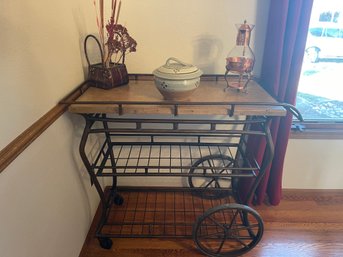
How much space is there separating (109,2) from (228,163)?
1231 mm

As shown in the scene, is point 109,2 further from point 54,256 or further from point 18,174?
point 54,256

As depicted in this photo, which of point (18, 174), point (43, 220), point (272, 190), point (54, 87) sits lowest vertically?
point (272, 190)

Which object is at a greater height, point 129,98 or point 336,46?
point 336,46

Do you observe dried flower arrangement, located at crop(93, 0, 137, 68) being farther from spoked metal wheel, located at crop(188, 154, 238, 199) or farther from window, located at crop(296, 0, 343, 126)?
Answer: window, located at crop(296, 0, 343, 126)

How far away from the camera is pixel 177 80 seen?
107 centimetres

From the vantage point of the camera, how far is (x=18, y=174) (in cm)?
81

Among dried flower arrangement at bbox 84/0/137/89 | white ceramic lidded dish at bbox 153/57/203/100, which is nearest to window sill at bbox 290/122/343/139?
white ceramic lidded dish at bbox 153/57/203/100

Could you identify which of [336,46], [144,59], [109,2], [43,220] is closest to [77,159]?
[43,220]

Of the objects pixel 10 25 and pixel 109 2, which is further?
pixel 109 2

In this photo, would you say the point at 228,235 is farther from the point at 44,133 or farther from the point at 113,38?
the point at 113,38

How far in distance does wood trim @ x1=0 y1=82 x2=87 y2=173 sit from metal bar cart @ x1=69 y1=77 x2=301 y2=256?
0.05 metres

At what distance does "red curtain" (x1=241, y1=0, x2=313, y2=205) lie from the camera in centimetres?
126

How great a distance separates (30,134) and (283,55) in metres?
1.24

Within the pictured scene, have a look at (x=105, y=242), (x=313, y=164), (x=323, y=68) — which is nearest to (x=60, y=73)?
(x=105, y=242)
